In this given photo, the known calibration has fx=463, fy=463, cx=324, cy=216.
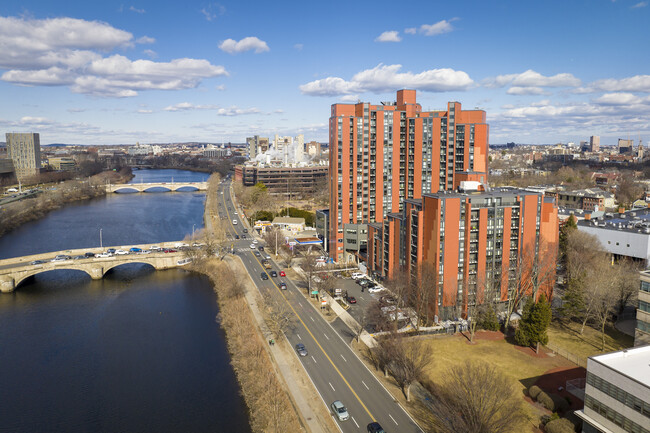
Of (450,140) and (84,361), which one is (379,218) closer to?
(450,140)

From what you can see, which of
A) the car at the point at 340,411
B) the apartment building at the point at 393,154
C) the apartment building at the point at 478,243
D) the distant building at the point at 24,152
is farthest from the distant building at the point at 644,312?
the distant building at the point at 24,152

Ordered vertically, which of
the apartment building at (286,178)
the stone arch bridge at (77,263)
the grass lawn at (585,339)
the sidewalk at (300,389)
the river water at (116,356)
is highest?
the apartment building at (286,178)

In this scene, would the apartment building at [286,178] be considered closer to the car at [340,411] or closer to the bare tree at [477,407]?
the car at [340,411]

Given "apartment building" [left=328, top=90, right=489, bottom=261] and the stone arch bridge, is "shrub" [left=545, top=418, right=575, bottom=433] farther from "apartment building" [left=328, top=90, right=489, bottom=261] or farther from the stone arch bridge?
the stone arch bridge

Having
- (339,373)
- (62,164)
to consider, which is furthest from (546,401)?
(62,164)

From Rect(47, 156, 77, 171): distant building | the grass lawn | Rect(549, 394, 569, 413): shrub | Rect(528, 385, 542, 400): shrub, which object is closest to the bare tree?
Rect(528, 385, 542, 400): shrub

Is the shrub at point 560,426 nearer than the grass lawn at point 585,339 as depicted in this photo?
Yes

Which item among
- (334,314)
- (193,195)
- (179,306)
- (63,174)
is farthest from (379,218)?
(63,174)
